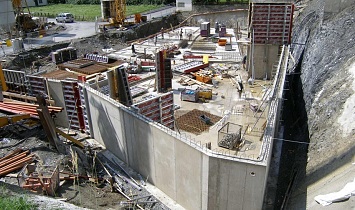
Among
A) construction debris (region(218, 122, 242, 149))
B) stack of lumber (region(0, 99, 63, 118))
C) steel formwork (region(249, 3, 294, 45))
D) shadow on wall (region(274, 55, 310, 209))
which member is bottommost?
shadow on wall (region(274, 55, 310, 209))

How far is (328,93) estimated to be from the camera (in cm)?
1641

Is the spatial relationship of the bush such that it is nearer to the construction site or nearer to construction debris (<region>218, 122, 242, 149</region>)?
the construction site

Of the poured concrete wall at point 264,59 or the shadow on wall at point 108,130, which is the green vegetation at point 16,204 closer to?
the shadow on wall at point 108,130

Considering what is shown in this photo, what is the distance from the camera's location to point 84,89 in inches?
663

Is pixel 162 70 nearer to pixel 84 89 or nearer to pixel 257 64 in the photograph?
pixel 84 89

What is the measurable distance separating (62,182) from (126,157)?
9.78 feet

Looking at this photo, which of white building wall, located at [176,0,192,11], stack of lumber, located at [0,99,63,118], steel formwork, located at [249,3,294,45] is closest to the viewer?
stack of lumber, located at [0,99,63,118]

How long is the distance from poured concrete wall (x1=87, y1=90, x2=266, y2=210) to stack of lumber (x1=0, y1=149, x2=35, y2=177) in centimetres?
365

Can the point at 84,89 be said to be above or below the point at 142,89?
above

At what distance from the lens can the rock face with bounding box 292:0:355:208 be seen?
510 inches

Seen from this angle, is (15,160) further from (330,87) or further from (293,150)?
(330,87)

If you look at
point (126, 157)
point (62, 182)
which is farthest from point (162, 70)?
point (62, 182)

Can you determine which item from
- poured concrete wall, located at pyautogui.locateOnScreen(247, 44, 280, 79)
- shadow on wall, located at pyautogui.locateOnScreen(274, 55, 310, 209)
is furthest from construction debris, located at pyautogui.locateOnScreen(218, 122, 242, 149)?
poured concrete wall, located at pyautogui.locateOnScreen(247, 44, 280, 79)

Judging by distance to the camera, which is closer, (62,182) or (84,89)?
(62,182)
